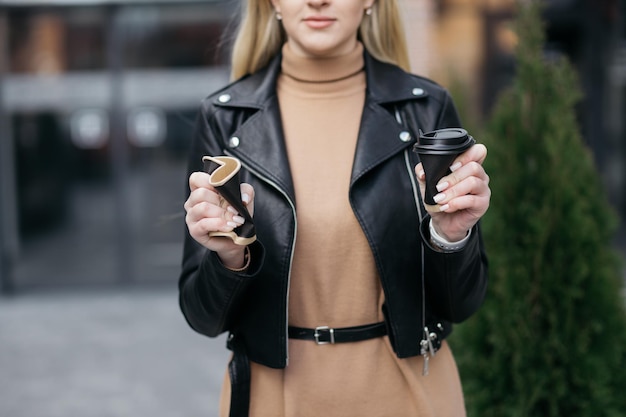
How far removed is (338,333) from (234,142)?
0.53 meters

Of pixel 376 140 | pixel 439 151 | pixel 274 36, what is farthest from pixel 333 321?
pixel 274 36

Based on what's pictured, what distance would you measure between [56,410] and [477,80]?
18.1 feet

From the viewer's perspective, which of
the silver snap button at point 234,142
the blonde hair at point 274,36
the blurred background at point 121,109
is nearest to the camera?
the silver snap button at point 234,142

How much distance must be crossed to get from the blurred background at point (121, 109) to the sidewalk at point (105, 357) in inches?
2.5

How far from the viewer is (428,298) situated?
2020mm

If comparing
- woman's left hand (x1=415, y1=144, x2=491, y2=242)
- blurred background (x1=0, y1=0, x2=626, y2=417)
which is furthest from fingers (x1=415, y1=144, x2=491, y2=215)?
blurred background (x1=0, y1=0, x2=626, y2=417)

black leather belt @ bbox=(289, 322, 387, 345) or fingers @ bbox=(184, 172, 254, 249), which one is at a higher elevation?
fingers @ bbox=(184, 172, 254, 249)

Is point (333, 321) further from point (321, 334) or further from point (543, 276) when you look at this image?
point (543, 276)

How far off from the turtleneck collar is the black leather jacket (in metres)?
0.10

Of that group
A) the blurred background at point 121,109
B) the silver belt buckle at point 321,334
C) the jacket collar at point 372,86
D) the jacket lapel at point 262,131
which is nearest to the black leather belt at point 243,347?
the silver belt buckle at point 321,334

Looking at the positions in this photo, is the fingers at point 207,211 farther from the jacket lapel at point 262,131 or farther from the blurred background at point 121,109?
the blurred background at point 121,109

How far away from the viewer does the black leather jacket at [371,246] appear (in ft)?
6.28

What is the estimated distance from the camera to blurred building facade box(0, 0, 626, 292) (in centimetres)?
860

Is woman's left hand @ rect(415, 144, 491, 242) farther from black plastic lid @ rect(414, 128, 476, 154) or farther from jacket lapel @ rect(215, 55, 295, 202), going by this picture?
jacket lapel @ rect(215, 55, 295, 202)
